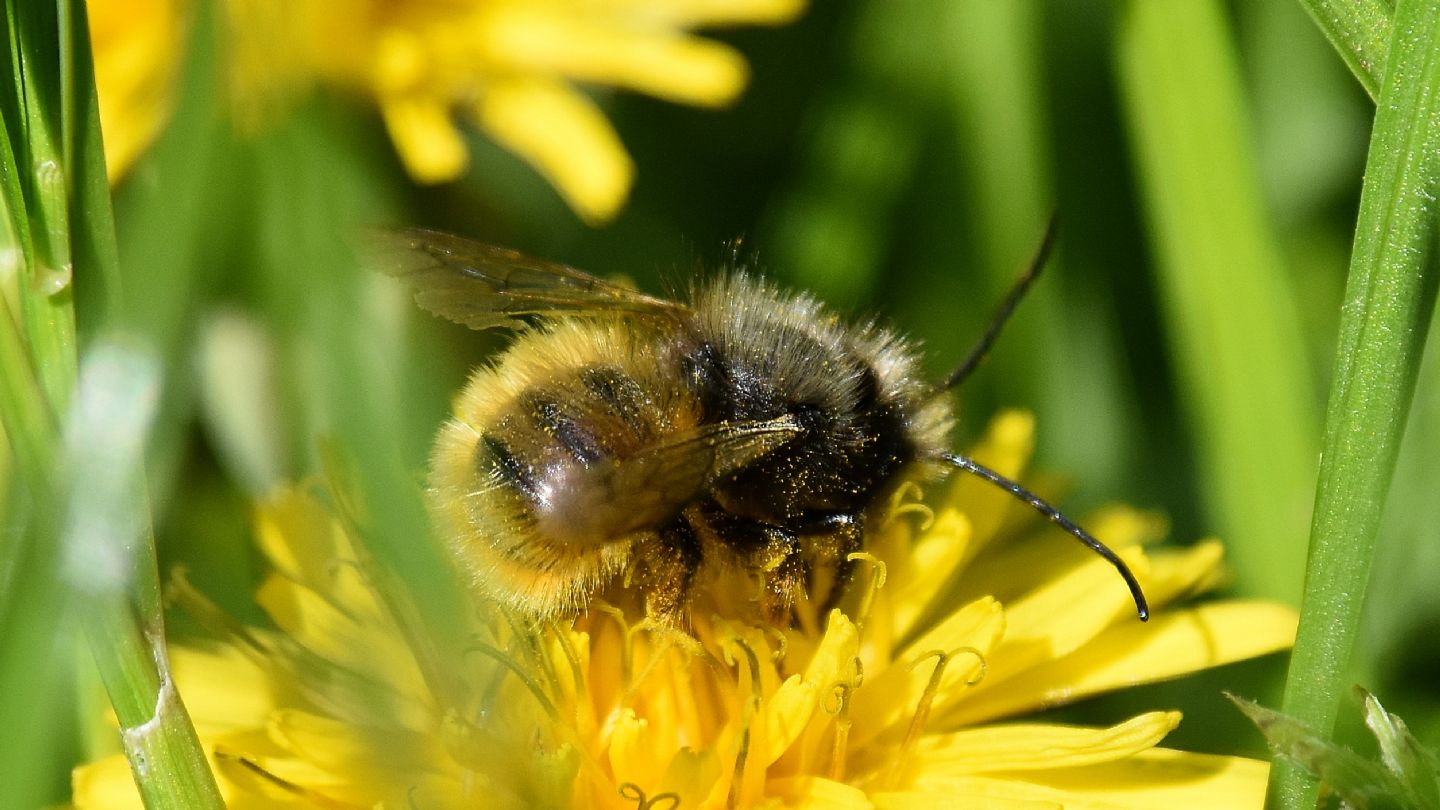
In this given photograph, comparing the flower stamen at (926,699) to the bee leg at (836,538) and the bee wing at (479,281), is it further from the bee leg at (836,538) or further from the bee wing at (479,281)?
the bee wing at (479,281)

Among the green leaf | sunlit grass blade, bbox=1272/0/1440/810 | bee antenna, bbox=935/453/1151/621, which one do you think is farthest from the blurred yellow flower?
the green leaf

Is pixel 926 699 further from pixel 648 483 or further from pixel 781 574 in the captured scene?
pixel 648 483

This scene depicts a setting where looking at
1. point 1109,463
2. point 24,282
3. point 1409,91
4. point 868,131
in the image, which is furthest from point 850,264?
point 24,282

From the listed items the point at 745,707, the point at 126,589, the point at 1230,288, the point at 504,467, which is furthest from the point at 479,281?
the point at 1230,288

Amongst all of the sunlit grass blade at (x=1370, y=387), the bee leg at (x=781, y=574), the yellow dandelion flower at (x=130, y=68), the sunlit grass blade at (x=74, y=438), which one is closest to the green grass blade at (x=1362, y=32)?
the sunlit grass blade at (x=1370, y=387)

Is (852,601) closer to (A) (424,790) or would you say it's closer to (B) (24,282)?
(A) (424,790)

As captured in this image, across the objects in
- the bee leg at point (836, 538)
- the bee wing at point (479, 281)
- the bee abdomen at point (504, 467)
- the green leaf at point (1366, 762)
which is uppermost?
the bee wing at point (479, 281)
